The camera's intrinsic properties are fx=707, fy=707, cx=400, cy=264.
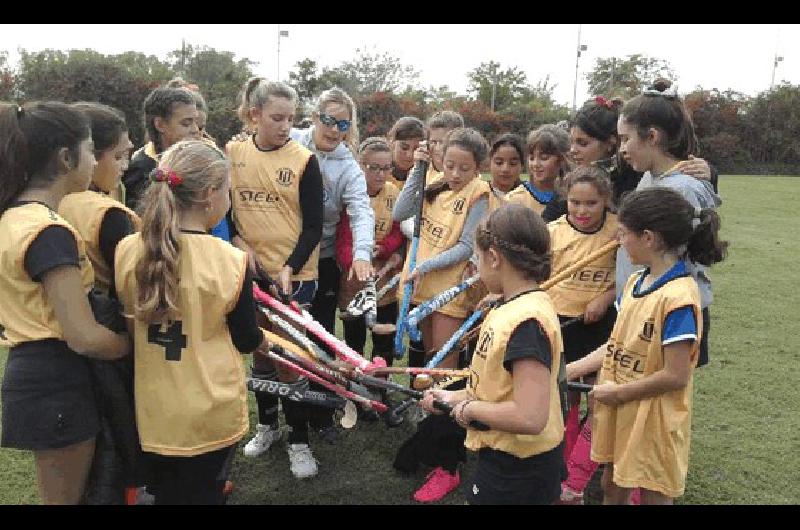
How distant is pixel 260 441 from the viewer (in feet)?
13.8

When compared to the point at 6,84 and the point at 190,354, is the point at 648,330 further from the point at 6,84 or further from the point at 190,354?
the point at 6,84

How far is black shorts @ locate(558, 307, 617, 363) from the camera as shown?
368cm

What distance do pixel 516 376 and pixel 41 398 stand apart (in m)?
1.58

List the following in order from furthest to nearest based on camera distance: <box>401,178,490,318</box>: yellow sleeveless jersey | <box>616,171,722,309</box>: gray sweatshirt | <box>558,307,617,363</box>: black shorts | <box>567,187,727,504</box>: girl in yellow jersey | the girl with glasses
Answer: the girl with glasses < <box>401,178,490,318</box>: yellow sleeveless jersey < <box>558,307,617,363</box>: black shorts < <box>616,171,722,309</box>: gray sweatshirt < <box>567,187,727,504</box>: girl in yellow jersey

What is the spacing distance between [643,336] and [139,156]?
8.67 feet

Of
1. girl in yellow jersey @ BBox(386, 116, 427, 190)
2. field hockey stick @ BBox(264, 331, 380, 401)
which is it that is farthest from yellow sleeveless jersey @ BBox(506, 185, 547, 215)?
field hockey stick @ BBox(264, 331, 380, 401)

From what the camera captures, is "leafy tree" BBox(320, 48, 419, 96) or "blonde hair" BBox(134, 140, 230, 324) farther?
"leafy tree" BBox(320, 48, 419, 96)

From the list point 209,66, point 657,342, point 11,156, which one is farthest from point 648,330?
point 209,66

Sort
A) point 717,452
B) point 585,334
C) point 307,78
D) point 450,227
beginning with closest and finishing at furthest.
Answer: point 585,334
point 450,227
point 717,452
point 307,78

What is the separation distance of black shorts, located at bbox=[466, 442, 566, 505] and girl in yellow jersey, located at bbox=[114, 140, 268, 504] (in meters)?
0.90

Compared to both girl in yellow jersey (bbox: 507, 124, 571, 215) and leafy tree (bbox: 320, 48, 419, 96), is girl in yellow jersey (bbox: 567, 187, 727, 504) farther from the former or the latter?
leafy tree (bbox: 320, 48, 419, 96)

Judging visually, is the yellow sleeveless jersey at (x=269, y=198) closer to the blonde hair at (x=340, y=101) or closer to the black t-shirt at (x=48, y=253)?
the blonde hair at (x=340, y=101)

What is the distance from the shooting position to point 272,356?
10.2 feet

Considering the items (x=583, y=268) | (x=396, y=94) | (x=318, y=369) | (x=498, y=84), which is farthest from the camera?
(x=498, y=84)
